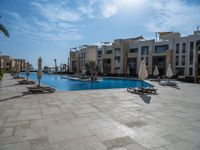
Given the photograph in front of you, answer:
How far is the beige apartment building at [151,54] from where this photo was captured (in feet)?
113

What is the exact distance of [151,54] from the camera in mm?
40281

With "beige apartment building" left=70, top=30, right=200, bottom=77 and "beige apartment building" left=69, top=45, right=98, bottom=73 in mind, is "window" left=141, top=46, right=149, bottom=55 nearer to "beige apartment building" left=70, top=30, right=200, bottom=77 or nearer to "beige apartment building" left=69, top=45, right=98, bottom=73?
"beige apartment building" left=70, top=30, right=200, bottom=77

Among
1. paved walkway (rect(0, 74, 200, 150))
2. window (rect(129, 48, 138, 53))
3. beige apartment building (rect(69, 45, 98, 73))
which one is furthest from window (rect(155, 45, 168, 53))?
paved walkway (rect(0, 74, 200, 150))

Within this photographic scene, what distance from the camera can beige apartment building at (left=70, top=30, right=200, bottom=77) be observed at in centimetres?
3438

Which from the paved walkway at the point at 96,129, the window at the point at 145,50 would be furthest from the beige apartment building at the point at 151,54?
the paved walkway at the point at 96,129

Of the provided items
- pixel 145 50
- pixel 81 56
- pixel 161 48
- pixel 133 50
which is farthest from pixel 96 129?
pixel 81 56

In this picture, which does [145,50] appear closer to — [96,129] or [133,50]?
[133,50]

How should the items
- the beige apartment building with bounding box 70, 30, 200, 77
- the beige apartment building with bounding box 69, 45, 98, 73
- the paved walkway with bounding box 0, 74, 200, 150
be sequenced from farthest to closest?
the beige apartment building with bounding box 69, 45, 98, 73 < the beige apartment building with bounding box 70, 30, 200, 77 < the paved walkway with bounding box 0, 74, 200, 150

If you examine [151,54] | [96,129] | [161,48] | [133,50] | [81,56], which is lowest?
[96,129]

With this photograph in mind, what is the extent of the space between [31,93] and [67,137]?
291 inches

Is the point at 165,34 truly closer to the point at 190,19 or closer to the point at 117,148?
the point at 190,19

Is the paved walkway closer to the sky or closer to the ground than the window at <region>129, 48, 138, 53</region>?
closer to the ground

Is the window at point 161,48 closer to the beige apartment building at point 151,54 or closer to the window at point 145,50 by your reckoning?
the beige apartment building at point 151,54

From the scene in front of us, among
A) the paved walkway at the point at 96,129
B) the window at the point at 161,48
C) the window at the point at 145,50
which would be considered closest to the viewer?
the paved walkway at the point at 96,129
